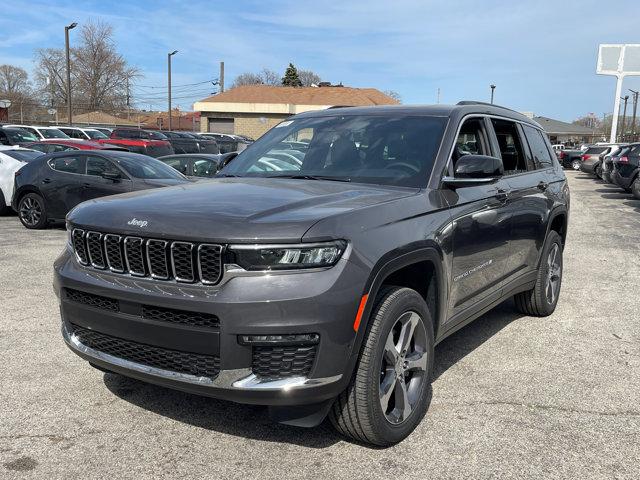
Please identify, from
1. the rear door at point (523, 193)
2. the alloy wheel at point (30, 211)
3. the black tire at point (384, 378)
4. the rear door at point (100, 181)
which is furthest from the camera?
the alloy wheel at point (30, 211)

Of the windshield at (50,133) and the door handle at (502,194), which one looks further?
the windshield at (50,133)

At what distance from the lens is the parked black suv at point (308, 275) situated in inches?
110

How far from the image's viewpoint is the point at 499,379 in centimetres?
431

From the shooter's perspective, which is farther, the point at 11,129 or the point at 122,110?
the point at 122,110

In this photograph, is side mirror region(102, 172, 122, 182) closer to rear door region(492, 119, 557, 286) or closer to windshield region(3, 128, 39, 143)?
rear door region(492, 119, 557, 286)

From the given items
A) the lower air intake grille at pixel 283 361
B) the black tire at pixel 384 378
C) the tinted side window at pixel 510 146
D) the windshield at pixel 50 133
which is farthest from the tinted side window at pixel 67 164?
the windshield at pixel 50 133

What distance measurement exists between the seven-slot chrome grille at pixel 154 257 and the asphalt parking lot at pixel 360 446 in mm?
963

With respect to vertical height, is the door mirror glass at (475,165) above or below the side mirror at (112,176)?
above

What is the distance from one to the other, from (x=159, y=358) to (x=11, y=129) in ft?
75.8

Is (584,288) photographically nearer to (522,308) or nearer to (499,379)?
(522,308)

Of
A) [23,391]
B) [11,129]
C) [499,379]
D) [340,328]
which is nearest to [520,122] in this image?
[499,379]

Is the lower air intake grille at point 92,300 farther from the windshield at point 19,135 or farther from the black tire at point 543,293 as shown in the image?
the windshield at point 19,135

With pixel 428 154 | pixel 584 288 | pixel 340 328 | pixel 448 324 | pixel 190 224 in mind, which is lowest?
pixel 584 288

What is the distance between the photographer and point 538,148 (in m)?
5.95
